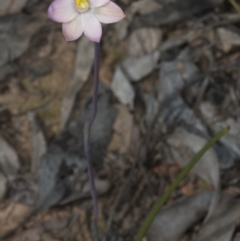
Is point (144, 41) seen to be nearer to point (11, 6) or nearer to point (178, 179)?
point (11, 6)

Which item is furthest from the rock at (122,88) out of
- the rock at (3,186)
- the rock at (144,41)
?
the rock at (3,186)

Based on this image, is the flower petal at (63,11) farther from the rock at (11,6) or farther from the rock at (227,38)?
the rock at (227,38)

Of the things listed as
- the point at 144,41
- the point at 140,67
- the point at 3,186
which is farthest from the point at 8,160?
the point at 144,41

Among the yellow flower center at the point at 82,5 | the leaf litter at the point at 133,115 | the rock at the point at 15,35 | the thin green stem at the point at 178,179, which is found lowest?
the leaf litter at the point at 133,115

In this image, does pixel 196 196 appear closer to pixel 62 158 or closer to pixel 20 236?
pixel 62 158

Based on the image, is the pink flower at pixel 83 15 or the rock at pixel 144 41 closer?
the pink flower at pixel 83 15

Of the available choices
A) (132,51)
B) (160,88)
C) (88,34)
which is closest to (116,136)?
(160,88)
